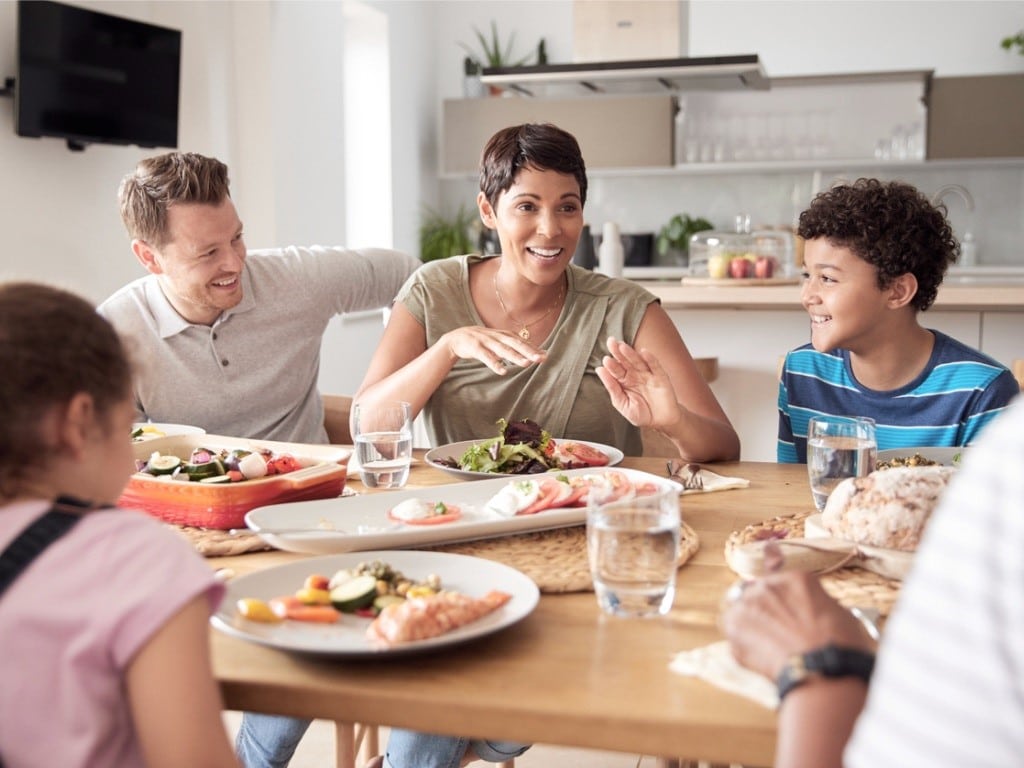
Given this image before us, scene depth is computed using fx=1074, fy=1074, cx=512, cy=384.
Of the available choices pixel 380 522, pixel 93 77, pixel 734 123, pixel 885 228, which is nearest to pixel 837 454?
pixel 380 522

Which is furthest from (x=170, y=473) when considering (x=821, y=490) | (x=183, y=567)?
(x=821, y=490)

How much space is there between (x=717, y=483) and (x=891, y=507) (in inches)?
19.0

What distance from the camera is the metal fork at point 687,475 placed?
161 centimetres

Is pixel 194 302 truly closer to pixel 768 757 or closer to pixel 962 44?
pixel 768 757

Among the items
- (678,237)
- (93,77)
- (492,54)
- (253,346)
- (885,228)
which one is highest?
(492,54)

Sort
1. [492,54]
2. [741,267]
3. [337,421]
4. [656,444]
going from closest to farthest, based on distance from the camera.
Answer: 1. [656,444]
2. [337,421]
3. [741,267]
4. [492,54]

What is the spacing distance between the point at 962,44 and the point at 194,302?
5.81 meters

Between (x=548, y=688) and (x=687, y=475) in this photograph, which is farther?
(x=687, y=475)

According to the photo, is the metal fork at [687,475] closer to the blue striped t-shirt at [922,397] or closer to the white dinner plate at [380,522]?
the white dinner plate at [380,522]

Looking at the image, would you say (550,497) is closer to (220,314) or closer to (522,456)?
(522,456)

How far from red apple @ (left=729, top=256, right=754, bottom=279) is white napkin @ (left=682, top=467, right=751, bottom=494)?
2474mm

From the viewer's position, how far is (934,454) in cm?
168

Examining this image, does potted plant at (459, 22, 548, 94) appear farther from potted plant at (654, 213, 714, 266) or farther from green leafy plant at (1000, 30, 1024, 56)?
green leafy plant at (1000, 30, 1024, 56)

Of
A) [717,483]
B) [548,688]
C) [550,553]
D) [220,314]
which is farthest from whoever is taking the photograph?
[220,314]
